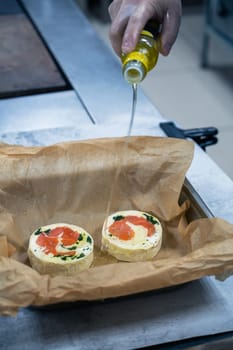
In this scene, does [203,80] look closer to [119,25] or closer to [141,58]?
[119,25]

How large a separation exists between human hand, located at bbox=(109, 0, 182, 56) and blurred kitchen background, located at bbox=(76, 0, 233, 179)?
4.65 ft

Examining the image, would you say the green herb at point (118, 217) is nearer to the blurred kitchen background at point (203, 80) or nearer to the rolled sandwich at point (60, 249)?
the rolled sandwich at point (60, 249)

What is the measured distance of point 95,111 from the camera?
56.5 inches

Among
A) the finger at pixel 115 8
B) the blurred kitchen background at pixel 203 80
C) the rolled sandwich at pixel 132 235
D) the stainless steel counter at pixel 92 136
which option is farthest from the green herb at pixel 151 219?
the blurred kitchen background at pixel 203 80

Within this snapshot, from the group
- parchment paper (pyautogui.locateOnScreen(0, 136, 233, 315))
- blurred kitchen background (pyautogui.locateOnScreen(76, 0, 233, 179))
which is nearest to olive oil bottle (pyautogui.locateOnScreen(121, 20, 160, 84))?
parchment paper (pyautogui.locateOnScreen(0, 136, 233, 315))

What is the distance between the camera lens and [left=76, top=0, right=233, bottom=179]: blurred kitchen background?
2.87 m

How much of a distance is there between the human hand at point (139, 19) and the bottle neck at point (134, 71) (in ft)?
0.16

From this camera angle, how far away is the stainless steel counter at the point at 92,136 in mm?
833

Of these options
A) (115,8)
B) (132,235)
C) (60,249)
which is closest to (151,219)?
(132,235)

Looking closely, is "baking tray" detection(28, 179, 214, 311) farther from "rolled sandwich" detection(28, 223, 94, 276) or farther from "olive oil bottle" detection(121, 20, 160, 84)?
"olive oil bottle" detection(121, 20, 160, 84)

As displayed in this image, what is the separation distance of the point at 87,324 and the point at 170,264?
141 mm

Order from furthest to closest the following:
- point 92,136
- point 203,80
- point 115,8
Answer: point 203,80 < point 92,136 < point 115,8

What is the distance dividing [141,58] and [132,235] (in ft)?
1.00

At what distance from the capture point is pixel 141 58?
992 mm
